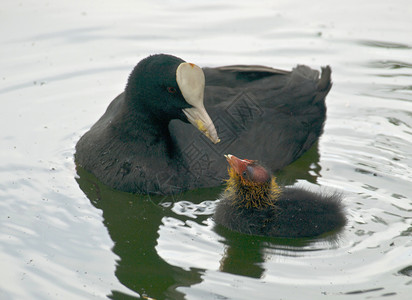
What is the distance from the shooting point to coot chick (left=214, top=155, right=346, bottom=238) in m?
5.96

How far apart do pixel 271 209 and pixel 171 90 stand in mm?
1405

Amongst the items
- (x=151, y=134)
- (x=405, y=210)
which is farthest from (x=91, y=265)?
(x=405, y=210)

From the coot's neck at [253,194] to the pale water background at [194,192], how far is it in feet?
0.99

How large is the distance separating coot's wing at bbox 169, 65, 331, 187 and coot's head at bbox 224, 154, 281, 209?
828 millimetres

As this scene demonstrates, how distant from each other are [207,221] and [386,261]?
1537 millimetres

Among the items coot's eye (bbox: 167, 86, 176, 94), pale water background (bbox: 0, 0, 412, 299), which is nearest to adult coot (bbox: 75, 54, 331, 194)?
coot's eye (bbox: 167, 86, 176, 94)

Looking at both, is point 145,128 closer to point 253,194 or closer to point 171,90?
point 171,90

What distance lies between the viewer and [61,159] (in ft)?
24.4

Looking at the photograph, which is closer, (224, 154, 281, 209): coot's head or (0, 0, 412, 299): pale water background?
(0, 0, 412, 299): pale water background

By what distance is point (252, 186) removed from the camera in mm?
6020

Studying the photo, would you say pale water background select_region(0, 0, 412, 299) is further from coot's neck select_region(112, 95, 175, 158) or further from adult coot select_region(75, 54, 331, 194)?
coot's neck select_region(112, 95, 175, 158)

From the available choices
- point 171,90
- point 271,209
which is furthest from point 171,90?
point 271,209

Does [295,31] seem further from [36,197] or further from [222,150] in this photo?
[36,197]

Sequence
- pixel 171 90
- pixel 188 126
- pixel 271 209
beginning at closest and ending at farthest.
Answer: pixel 271 209, pixel 171 90, pixel 188 126
